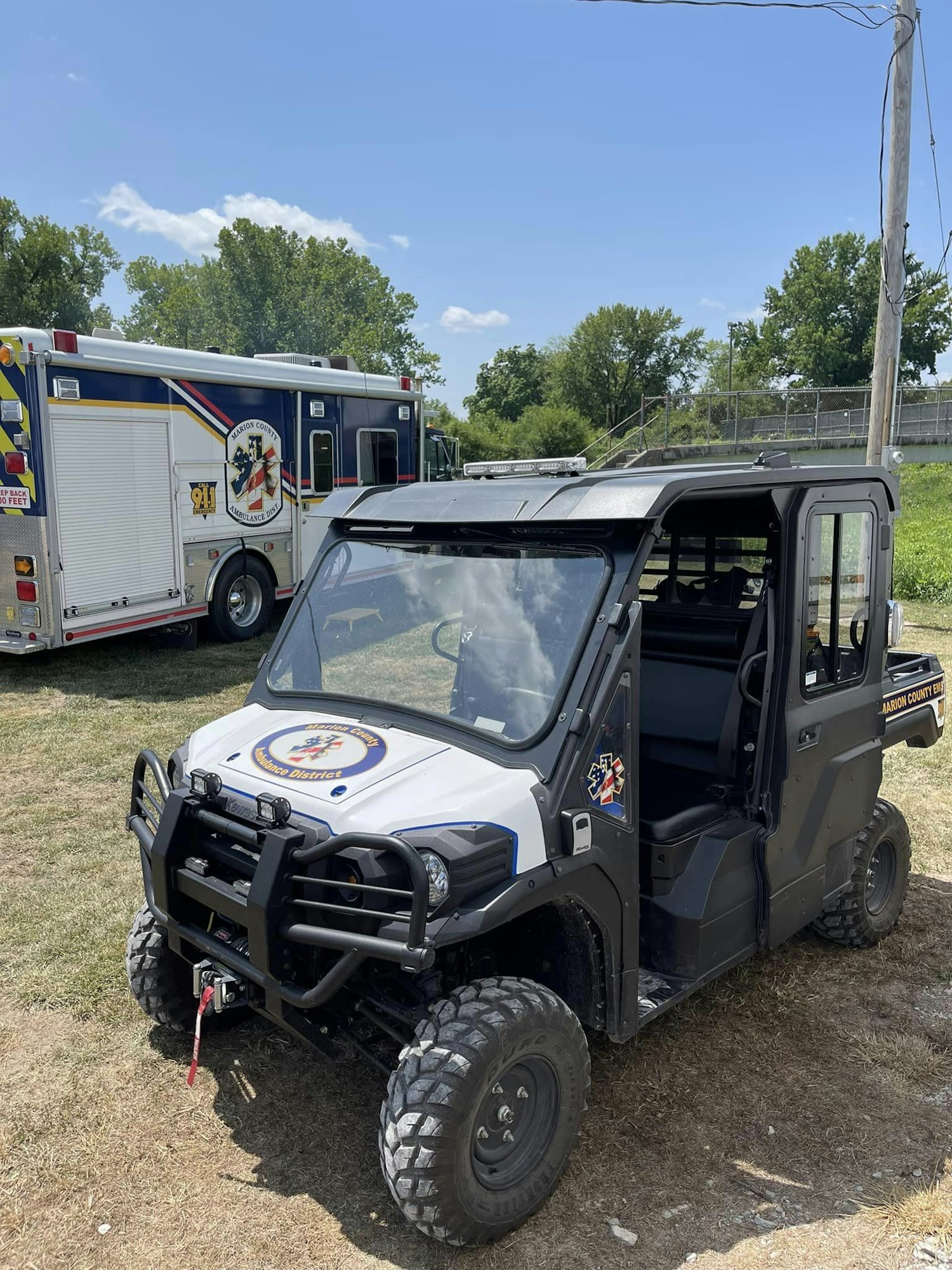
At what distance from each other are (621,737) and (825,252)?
2996 inches

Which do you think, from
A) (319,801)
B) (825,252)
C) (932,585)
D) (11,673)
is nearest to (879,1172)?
(319,801)

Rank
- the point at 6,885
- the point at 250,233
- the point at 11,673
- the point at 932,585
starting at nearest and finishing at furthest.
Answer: the point at 6,885
the point at 11,673
the point at 932,585
the point at 250,233

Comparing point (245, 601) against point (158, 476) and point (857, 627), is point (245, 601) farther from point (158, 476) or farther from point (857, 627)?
point (857, 627)

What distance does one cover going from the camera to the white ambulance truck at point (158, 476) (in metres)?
8.57

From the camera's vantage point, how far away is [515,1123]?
2797mm

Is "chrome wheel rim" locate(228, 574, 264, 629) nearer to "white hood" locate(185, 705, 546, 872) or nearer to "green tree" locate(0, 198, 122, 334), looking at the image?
"white hood" locate(185, 705, 546, 872)

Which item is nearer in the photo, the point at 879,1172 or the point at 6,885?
the point at 879,1172

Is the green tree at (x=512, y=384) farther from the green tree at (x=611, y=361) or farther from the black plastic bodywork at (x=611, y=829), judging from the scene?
the black plastic bodywork at (x=611, y=829)

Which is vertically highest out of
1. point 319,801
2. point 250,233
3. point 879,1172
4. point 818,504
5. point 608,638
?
point 250,233

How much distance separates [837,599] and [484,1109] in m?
2.35

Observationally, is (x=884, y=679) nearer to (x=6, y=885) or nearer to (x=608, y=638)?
(x=608, y=638)

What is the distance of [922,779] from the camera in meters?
6.85

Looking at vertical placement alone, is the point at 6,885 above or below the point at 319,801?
below

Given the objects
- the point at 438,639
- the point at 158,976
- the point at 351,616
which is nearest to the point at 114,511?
the point at 351,616
